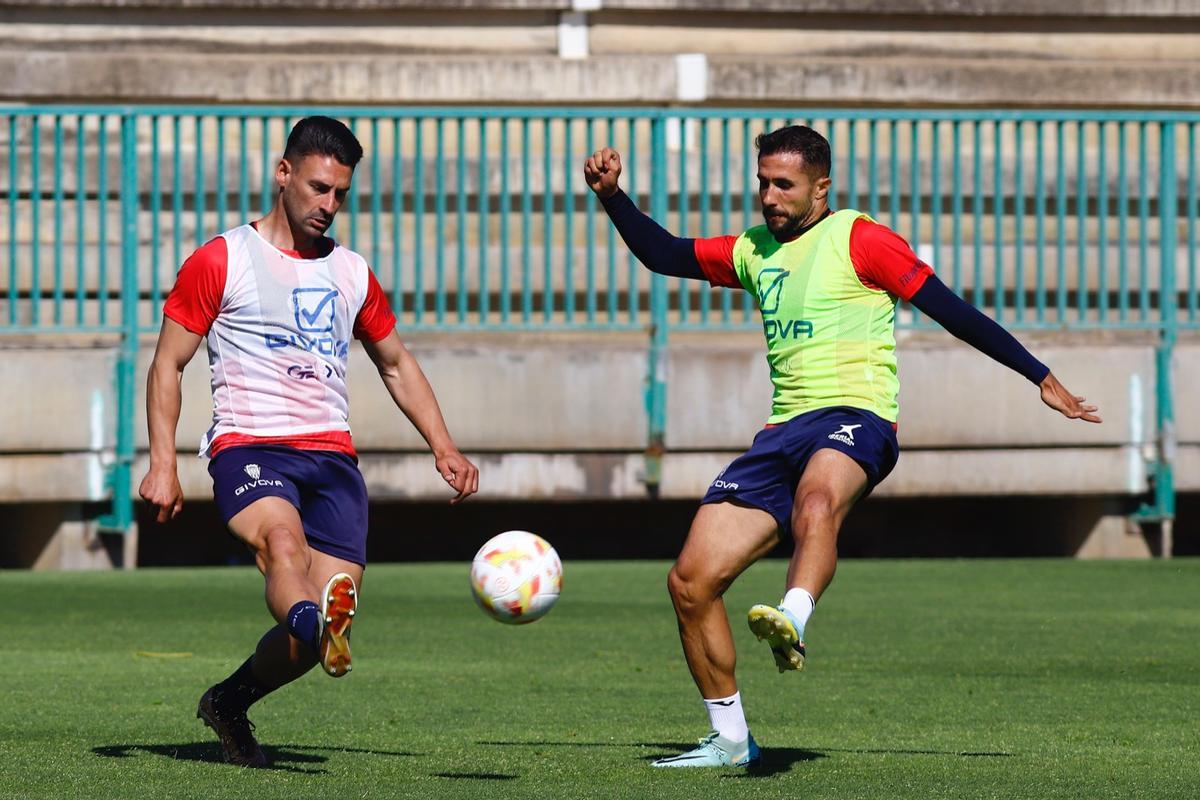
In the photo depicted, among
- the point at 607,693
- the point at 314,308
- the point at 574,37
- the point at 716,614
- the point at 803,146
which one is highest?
the point at 574,37

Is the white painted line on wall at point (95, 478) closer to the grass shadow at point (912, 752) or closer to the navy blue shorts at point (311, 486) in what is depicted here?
the navy blue shorts at point (311, 486)

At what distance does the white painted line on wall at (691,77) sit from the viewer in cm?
1725

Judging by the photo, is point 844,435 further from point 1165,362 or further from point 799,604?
point 1165,362

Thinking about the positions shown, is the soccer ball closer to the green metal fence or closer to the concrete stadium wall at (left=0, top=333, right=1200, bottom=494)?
the concrete stadium wall at (left=0, top=333, right=1200, bottom=494)

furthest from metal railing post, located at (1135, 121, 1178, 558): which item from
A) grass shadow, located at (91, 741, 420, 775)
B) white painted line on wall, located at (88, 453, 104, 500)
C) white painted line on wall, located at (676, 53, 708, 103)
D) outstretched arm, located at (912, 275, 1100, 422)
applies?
grass shadow, located at (91, 741, 420, 775)

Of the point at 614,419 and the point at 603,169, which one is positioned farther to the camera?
the point at 614,419

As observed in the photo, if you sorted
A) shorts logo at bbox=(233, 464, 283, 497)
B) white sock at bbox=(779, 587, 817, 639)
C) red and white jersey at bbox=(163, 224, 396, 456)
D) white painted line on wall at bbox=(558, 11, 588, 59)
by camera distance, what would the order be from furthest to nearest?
white painted line on wall at bbox=(558, 11, 588, 59) → red and white jersey at bbox=(163, 224, 396, 456) → shorts logo at bbox=(233, 464, 283, 497) → white sock at bbox=(779, 587, 817, 639)

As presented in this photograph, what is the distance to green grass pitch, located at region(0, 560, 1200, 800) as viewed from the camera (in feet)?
21.1

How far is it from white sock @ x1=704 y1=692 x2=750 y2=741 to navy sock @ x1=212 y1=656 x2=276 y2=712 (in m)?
1.40

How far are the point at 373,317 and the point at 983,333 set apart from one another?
1.96m

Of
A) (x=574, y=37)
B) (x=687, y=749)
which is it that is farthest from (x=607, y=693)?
(x=574, y=37)

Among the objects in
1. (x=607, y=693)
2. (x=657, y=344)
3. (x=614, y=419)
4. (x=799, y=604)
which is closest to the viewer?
(x=799, y=604)

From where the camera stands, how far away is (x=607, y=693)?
28.0ft

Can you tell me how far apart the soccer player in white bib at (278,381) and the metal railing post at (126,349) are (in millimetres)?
6660
